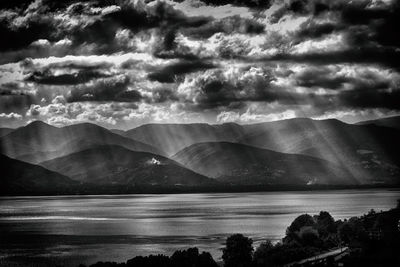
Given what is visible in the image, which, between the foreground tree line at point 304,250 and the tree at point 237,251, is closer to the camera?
the foreground tree line at point 304,250

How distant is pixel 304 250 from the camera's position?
290 feet

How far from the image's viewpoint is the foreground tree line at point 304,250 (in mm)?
71881

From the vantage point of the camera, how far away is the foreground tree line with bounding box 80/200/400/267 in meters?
71.9

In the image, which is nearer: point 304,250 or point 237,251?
point 237,251

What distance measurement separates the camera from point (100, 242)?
134 meters

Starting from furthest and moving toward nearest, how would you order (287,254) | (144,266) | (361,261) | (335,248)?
(335,248), (287,254), (144,266), (361,261)

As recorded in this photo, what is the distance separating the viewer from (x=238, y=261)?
3216 inches

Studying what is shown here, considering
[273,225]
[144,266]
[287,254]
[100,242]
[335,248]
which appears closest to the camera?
[144,266]

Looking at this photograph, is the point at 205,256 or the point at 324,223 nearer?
the point at 205,256

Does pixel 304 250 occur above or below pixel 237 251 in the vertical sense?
below

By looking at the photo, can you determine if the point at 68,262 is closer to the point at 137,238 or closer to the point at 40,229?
the point at 137,238

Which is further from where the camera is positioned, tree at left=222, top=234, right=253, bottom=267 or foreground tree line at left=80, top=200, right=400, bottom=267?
tree at left=222, top=234, right=253, bottom=267

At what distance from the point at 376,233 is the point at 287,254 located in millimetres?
35007

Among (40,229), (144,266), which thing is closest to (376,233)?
(144,266)
